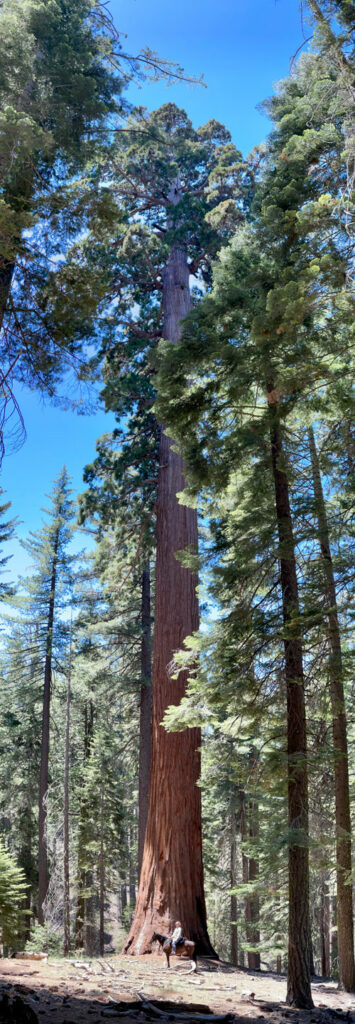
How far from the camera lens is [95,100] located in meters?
6.70

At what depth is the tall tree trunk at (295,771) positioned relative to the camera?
576 cm

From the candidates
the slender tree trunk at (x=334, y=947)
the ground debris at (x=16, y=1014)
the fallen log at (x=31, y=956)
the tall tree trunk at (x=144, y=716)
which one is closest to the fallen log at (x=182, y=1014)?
the ground debris at (x=16, y=1014)

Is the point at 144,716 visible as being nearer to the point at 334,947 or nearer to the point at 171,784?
the point at 171,784

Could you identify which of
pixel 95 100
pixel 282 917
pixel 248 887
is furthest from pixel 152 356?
pixel 282 917

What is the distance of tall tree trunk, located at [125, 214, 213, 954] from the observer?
7.75 meters

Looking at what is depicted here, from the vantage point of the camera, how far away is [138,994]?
4824mm

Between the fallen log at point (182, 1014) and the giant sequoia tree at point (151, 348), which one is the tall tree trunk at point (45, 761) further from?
the fallen log at point (182, 1014)

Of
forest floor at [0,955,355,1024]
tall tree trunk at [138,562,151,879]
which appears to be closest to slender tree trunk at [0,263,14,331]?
forest floor at [0,955,355,1024]

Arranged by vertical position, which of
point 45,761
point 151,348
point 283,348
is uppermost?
point 151,348

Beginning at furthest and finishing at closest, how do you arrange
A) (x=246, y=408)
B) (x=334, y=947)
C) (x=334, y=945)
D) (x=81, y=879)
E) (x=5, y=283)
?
(x=334, y=945) < (x=334, y=947) < (x=81, y=879) < (x=246, y=408) < (x=5, y=283)

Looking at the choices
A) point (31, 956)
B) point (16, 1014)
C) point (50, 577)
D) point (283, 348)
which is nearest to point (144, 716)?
point (50, 577)

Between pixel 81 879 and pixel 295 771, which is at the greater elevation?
pixel 295 771

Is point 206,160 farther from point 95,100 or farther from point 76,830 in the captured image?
point 76,830

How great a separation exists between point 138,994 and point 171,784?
3536mm
